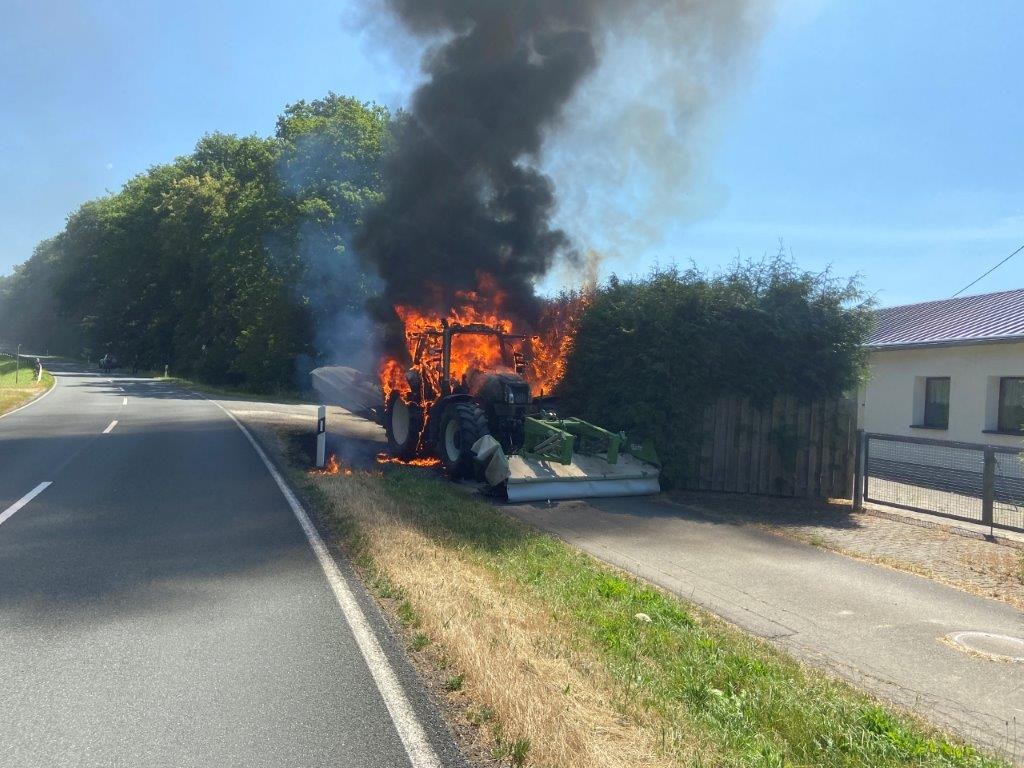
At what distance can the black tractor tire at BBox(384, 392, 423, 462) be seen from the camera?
13.8m

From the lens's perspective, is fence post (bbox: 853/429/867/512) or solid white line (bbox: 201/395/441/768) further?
fence post (bbox: 853/429/867/512)

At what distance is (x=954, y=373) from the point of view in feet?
53.4

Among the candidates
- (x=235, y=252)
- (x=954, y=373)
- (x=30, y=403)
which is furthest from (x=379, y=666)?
(x=235, y=252)

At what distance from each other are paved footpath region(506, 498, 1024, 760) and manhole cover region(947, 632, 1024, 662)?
0.12 metres

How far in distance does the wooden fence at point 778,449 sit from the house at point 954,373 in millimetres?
707

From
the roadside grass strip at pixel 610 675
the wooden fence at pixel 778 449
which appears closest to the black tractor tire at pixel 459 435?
the wooden fence at pixel 778 449

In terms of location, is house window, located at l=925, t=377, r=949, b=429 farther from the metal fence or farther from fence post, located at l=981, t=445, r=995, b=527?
fence post, located at l=981, t=445, r=995, b=527

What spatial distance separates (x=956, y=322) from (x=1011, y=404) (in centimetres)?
304

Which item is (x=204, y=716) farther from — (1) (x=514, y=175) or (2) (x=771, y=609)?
(1) (x=514, y=175)

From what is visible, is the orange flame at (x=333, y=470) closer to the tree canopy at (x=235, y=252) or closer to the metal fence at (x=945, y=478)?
the metal fence at (x=945, y=478)

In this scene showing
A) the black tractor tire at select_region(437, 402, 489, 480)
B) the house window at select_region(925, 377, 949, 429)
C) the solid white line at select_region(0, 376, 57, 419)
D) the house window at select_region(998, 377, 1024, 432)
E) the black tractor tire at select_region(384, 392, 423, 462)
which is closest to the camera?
the black tractor tire at select_region(437, 402, 489, 480)

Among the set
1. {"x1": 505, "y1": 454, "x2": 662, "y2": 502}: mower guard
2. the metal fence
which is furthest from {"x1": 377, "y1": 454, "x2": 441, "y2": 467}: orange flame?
the metal fence

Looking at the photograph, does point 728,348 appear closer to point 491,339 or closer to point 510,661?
point 491,339

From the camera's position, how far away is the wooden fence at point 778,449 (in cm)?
1223
